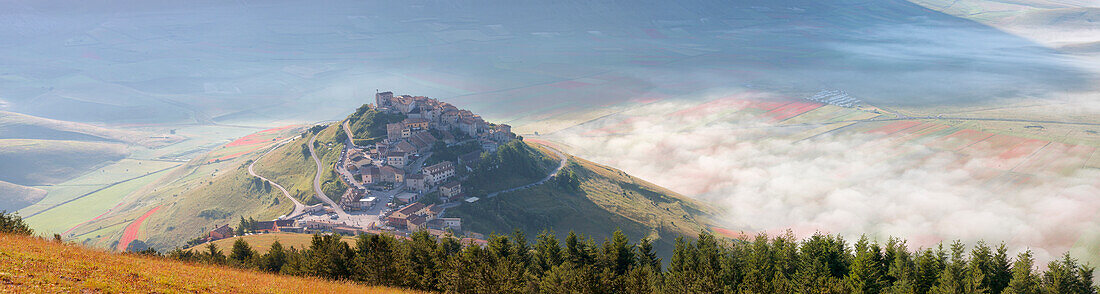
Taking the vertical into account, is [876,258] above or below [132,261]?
below

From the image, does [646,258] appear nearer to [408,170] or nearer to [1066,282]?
[1066,282]

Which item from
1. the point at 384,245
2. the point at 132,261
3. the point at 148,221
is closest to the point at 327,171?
the point at 148,221

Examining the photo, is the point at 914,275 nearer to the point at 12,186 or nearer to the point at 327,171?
the point at 327,171

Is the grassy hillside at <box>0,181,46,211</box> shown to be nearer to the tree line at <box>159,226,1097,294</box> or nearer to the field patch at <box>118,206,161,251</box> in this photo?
the field patch at <box>118,206,161,251</box>

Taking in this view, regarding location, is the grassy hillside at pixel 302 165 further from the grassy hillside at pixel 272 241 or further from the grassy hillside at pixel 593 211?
the grassy hillside at pixel 593 211

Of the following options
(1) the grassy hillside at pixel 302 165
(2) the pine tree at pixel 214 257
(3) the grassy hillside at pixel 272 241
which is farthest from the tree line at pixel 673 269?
(1) the grassy hillside at pixel 302 165

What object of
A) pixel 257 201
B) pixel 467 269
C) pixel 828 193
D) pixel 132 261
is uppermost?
pixel 132 261

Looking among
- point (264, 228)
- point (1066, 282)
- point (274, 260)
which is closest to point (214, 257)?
point (274, 260)
